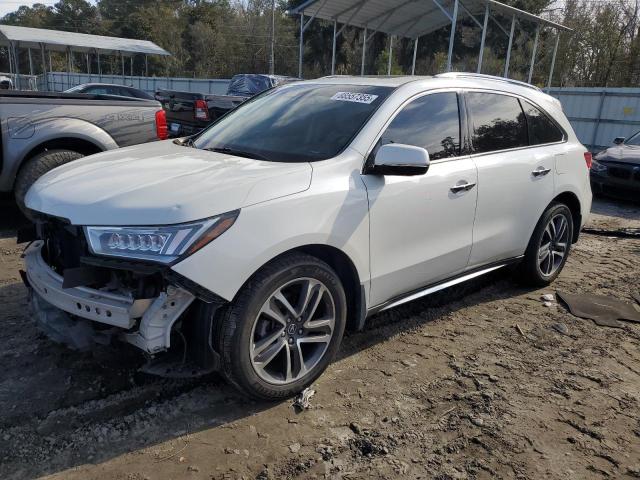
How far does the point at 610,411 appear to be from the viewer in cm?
303

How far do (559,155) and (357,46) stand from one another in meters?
38.5

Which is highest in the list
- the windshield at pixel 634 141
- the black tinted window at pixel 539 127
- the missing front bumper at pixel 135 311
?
the black tinted window at pixel 539 127

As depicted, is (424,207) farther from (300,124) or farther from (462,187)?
(300,124)

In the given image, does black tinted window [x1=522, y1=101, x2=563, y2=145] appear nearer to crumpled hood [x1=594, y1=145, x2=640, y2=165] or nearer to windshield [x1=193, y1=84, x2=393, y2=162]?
windshield [x1=193, y1=84, x2=393, y2=162]

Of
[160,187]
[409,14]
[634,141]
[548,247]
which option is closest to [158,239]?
[160,187]

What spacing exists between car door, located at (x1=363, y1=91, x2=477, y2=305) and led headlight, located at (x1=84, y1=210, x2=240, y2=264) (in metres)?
1.02

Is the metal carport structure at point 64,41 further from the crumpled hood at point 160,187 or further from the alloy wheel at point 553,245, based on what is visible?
the alloy wheel at point 553,245

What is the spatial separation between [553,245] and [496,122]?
143 cm

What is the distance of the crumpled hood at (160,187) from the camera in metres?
2.48

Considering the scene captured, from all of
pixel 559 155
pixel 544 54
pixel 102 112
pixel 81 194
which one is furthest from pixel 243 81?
pixel 544 54

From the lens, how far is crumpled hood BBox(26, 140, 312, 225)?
97.8 inches

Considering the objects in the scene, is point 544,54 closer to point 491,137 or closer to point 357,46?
point 357,46

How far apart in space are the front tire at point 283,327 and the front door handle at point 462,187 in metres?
1.16

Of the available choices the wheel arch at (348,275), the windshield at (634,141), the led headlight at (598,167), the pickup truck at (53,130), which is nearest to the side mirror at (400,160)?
the wheel arch at (348,275)
